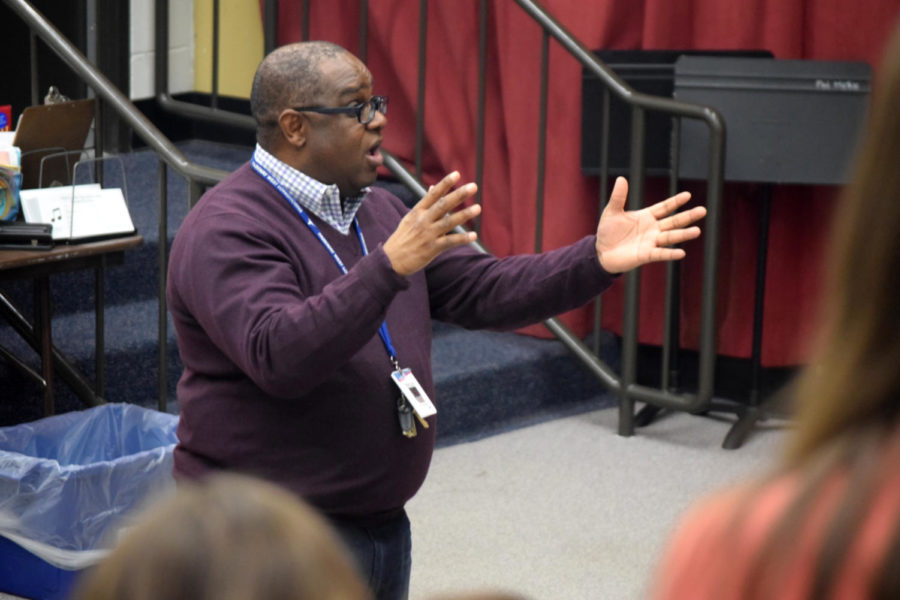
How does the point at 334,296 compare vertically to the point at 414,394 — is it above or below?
above

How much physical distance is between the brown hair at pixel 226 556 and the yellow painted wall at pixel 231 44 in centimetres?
476

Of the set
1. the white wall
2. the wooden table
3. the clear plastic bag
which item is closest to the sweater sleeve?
the clear plastic bag

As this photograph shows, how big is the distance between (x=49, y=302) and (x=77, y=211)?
312mm

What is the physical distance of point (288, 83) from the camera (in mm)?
2293

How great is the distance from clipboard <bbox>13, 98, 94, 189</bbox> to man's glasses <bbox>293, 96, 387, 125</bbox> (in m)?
1.14

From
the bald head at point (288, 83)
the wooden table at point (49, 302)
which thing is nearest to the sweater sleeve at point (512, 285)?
the bald head at point (288, 83)

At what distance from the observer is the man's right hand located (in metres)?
1.95

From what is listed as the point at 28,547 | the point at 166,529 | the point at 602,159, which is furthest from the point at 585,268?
the point at 602,159

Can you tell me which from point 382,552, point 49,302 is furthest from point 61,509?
point 382,552

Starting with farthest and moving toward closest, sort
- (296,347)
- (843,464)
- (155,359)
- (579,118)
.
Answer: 1. (579,118)
2. (155,359)
3. (296,347)
4. (843,464)

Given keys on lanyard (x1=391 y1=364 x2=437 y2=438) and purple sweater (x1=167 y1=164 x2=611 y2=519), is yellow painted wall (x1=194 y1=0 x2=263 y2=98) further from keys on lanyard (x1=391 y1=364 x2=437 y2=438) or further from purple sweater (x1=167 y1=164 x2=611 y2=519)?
keys on lanyard (x1=391 y1=364 x2=437 y2=438)

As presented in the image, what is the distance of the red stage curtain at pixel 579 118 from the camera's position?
14.2 ft

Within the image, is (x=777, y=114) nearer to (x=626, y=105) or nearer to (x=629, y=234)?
(x=626, y=105)

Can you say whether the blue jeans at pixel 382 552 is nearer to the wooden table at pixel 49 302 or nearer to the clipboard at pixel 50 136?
the wooden table at pixel 49 302
